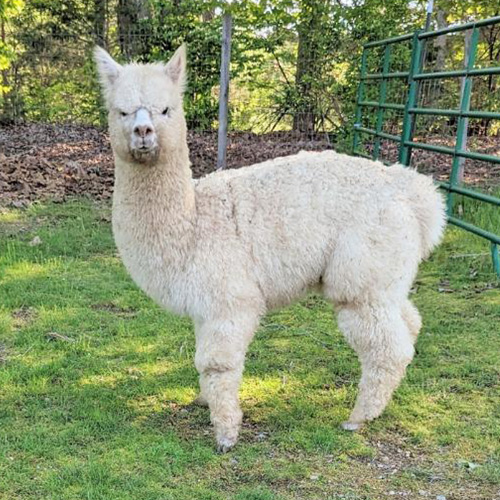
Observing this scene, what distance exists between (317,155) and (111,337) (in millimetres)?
1867

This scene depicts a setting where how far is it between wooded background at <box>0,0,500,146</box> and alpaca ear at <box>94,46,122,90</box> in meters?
6.29

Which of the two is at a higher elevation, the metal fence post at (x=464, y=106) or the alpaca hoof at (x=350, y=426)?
the metal fence post at (x=464, y=106)

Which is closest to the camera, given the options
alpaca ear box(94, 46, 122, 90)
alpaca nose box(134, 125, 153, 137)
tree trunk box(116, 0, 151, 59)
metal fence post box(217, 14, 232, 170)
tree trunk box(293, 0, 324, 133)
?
alpaca nose box(134, 125, 153, 137)

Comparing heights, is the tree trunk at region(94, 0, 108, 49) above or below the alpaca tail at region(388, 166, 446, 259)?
above

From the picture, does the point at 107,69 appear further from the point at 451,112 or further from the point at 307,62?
the point at 307,62

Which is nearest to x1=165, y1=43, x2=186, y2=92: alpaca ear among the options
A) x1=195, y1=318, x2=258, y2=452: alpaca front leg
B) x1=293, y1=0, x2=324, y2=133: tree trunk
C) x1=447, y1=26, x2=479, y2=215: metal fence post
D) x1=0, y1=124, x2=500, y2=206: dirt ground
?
x1=195, y1=318, x2=258, y2=452: alpaca front leg

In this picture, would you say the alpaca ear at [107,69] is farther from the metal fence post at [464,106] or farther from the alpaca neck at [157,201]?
the metal fence post at [464,106]

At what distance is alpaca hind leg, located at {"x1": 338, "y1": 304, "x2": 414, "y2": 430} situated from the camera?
A: 9.86 feet

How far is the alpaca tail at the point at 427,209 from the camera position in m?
3.12

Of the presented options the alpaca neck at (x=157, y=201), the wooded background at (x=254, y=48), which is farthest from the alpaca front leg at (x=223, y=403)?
the wooded background at (x=254, y=48)

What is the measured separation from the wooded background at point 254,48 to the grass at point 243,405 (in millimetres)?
5422

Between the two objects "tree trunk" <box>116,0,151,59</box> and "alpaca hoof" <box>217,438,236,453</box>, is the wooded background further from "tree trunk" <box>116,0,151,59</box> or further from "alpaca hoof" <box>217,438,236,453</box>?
"alpaca hoof" <box>217,438,236,453</box>

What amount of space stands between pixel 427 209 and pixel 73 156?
23.2ft

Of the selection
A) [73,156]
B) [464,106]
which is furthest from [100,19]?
[464,106]
